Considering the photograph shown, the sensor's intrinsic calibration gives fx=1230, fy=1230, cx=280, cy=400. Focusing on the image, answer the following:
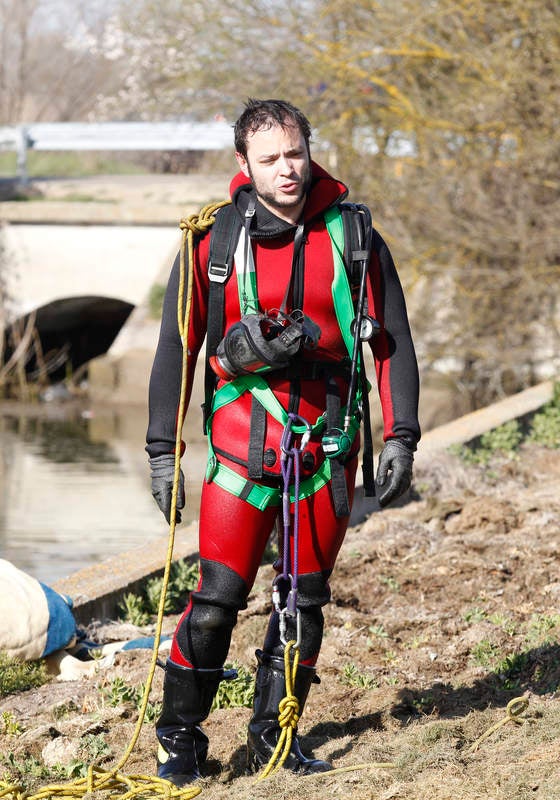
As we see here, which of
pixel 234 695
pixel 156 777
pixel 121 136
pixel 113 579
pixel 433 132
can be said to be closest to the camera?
pixel 156 777

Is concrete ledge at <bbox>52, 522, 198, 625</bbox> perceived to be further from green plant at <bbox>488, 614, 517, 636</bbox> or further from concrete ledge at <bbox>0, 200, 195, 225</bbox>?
concrete ledge at <bbox>0, 200, 195, 225</bbox>

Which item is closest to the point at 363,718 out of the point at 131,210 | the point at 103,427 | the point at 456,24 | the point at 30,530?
the point at 30,530

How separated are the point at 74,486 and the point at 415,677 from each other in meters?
7.40

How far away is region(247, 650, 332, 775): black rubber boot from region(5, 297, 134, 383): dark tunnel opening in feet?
47.9

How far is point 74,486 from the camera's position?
460 inches

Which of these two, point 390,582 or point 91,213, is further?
point 91,213

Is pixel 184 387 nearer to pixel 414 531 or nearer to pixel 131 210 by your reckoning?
pixel 414 531

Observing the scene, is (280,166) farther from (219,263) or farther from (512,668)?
(512,668)

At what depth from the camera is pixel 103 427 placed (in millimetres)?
15414

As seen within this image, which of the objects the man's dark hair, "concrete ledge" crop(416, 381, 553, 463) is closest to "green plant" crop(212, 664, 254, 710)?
the man's dark hair

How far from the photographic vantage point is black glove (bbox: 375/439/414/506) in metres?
3.61

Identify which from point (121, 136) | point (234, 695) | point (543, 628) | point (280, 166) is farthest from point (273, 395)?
point (121, 136)

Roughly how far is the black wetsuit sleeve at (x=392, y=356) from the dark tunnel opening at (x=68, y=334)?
47.9 feet

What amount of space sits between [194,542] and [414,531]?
4.03ft
